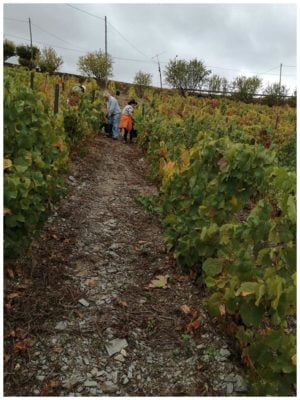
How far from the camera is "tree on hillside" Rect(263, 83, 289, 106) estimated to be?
3288cm

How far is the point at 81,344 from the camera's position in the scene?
273cm

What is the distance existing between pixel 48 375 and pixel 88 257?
1.59 metres

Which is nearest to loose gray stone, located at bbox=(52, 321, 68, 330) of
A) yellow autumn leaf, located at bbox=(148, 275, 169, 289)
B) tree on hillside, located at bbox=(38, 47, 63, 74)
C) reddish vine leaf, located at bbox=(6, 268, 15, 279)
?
reddish vine leaf, located at bbox=(6, 268, 15, 279)

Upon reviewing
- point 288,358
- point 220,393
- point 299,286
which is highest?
point 299,286

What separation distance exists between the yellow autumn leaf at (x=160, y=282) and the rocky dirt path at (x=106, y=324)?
0.06 metres

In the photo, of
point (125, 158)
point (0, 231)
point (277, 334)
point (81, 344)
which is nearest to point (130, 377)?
point (81, 344)

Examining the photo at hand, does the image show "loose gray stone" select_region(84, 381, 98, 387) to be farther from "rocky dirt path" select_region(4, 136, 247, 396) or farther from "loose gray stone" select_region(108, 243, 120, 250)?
Answer: "loose gray stone" select_region(108, 243, 120, 250)

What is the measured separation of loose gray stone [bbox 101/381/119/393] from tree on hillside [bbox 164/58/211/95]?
38.4 meters

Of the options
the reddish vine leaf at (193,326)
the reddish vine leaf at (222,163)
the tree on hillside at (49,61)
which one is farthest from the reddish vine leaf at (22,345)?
the tree on hillside at (49,61)

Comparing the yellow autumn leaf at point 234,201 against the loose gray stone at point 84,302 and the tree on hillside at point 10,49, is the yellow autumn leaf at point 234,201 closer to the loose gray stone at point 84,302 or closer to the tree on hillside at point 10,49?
the loose gray stone at point 84,302

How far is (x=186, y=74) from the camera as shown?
3900 cm

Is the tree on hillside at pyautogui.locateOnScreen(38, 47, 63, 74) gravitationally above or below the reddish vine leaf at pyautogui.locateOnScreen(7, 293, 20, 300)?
above

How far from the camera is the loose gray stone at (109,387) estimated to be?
2416mm

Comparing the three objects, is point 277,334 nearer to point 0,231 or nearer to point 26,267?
point 0,231
